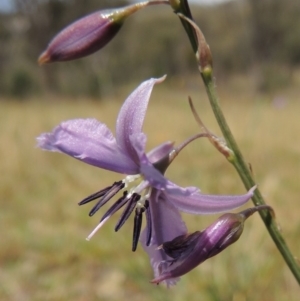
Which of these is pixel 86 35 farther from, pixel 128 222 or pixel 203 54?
pixel 128 222

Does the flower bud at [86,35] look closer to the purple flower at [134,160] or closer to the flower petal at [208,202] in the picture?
the purple flower at [134,160]

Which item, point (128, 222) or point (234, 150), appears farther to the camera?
point (128, 222)

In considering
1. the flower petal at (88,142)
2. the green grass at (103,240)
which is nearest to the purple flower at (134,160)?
the flower petal at (88,142)

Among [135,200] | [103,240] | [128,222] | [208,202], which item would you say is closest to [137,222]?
[135,200]

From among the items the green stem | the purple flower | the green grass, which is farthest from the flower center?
the green grass

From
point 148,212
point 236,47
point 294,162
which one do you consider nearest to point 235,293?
point 148,212

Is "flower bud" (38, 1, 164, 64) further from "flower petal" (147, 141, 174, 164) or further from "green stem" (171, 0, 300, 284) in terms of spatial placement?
"flower petal" (147, 141, 174, 164)
